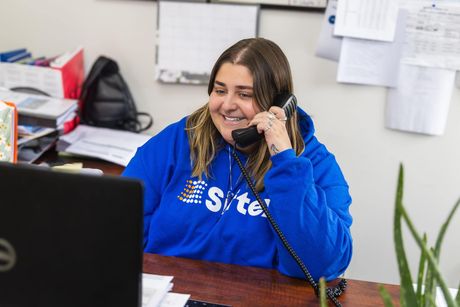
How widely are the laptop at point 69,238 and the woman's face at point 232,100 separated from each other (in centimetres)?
82

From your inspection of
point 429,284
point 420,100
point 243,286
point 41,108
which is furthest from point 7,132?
point 420,100

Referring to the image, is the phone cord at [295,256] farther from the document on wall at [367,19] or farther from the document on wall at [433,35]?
the document on wall at [433,35]

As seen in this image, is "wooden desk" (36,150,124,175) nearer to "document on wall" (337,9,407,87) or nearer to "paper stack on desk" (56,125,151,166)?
"paper stack on desk" (56,125,151,166)

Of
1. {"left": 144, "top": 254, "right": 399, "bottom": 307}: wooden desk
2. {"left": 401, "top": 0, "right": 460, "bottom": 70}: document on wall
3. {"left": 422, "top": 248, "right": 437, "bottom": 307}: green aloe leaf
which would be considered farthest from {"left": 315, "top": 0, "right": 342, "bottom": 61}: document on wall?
{"left": 422, "top": 248, "right": 437, "bottom": 307}: green aloe leaf

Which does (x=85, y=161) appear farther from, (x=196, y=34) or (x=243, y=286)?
(x=243, y=286)

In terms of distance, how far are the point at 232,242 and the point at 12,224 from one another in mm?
770

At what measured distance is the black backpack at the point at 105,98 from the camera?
2.33m

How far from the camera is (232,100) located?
1.55 metres

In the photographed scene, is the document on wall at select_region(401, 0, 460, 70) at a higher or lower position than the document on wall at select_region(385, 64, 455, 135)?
higher

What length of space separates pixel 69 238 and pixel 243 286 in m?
0.55

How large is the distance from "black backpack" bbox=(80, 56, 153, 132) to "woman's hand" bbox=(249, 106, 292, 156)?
952 mm

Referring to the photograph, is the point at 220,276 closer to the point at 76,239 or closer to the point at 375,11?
the point at 76,239

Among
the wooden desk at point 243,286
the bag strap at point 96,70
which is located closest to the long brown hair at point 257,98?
the wooden desk at point 243,286

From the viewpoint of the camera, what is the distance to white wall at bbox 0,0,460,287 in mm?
2219
